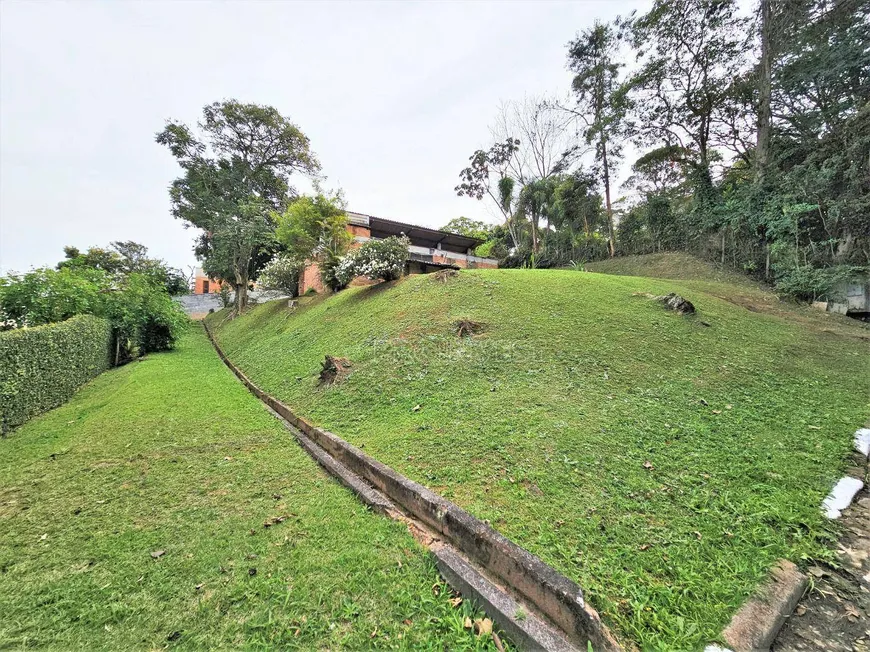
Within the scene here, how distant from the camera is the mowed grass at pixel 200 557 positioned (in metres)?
1.55

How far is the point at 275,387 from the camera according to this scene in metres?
6.05

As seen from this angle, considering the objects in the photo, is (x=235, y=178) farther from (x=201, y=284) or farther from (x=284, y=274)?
(x=201, y=284)

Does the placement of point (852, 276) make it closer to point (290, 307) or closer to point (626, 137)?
point (626, 137)

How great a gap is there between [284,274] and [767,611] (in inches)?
587

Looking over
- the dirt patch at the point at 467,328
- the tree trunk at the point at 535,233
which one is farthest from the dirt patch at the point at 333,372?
the tree trunk at the point at 535,233

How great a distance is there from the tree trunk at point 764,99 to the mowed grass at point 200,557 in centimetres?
1569

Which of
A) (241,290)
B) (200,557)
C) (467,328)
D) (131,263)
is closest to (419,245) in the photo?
(241,290)

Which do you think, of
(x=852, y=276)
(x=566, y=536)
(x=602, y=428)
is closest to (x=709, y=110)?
(x=852, y=276)

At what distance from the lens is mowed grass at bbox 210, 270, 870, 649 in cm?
186

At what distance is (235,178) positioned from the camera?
18.5 meters

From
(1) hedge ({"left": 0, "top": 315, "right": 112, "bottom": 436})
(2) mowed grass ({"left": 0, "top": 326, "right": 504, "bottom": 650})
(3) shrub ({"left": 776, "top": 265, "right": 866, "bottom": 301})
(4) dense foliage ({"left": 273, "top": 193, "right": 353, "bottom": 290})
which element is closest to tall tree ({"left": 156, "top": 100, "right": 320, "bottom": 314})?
(4) dense foliage ({"left": 273, "top": 193, "right": 353, "bottom": 290})

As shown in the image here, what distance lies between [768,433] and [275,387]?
692 centimetres

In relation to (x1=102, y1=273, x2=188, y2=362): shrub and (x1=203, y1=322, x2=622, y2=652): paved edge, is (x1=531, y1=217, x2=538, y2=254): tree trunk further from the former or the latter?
(x1=203, y1=322, x2=622, y2=652): paved edge

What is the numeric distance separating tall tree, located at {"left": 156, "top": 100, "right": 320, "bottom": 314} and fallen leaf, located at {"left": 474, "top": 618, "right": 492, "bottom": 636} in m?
17.6
